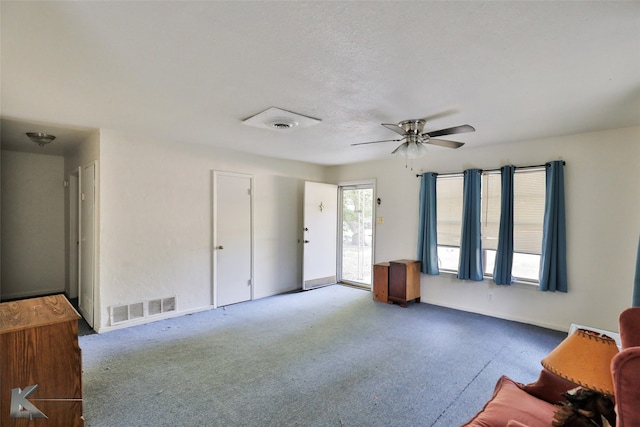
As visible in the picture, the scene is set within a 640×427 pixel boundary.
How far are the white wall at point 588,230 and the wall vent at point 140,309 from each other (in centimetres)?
427

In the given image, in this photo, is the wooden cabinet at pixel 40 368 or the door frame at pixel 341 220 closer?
the wooden cabinet at pixel 40 368

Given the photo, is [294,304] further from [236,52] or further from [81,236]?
[236,52]

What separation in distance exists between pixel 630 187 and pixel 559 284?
1.30 meters

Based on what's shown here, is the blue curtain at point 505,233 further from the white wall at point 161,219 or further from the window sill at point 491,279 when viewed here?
the white wall at point 161,219

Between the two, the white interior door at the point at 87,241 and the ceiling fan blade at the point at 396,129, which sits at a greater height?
the ceiling fan blade at the point at 396,129

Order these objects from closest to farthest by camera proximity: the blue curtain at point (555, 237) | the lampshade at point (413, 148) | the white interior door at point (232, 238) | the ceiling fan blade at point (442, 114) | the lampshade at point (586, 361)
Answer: the lampshade at point (586, 361)
the ceiling fan blade at point (442, 114)
the lampshade at point (413, 148)
the blue curtain at point (555, 237)
the white interior door at point (232, 238)

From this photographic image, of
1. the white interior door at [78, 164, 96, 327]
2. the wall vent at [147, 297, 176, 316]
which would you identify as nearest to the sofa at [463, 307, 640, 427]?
the wall vent at [147, 297, 176, 316]

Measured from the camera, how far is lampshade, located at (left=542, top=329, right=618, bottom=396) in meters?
→ 1.14

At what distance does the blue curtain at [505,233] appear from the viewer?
13.5 feet

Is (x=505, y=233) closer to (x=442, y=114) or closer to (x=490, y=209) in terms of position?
(x=490, y=209)

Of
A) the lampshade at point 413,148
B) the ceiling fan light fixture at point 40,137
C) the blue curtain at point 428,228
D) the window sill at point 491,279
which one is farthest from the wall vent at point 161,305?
the window sill at point 491,279

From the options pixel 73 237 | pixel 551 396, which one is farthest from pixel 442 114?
pixel 73 237

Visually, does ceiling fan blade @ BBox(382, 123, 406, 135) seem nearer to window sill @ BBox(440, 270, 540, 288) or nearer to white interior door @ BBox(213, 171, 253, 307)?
window sill @ BBox(440, 270, 540, 288)

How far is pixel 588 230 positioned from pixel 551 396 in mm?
2812
